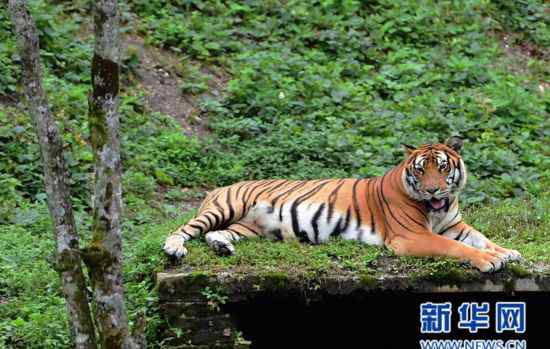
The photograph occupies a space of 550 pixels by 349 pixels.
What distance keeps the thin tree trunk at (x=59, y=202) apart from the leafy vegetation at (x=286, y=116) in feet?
3.47

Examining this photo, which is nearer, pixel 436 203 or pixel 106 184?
pixel 106 184

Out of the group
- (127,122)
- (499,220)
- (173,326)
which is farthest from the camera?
(127,122)

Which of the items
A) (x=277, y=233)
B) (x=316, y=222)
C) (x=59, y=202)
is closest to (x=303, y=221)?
(x=316, y=222)

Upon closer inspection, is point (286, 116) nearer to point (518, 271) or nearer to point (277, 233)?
point (277, 233)

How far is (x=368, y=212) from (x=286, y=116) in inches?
189

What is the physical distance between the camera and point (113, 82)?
16.8 feet

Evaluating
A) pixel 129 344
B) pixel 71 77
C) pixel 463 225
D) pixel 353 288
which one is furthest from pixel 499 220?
pixel 71 77

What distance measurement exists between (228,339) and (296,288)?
1.76 feet

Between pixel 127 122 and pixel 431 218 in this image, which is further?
pixel 127 122

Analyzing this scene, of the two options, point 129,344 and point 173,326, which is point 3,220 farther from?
point 129,344

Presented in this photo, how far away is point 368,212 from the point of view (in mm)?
7141

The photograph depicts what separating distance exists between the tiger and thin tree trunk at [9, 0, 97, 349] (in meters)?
1.25

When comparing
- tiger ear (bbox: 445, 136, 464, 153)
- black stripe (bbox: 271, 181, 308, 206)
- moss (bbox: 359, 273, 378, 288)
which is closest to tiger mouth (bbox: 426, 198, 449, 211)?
tiger ear (bbox: 445, 136, 464, 153)

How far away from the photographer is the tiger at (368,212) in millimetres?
6844
